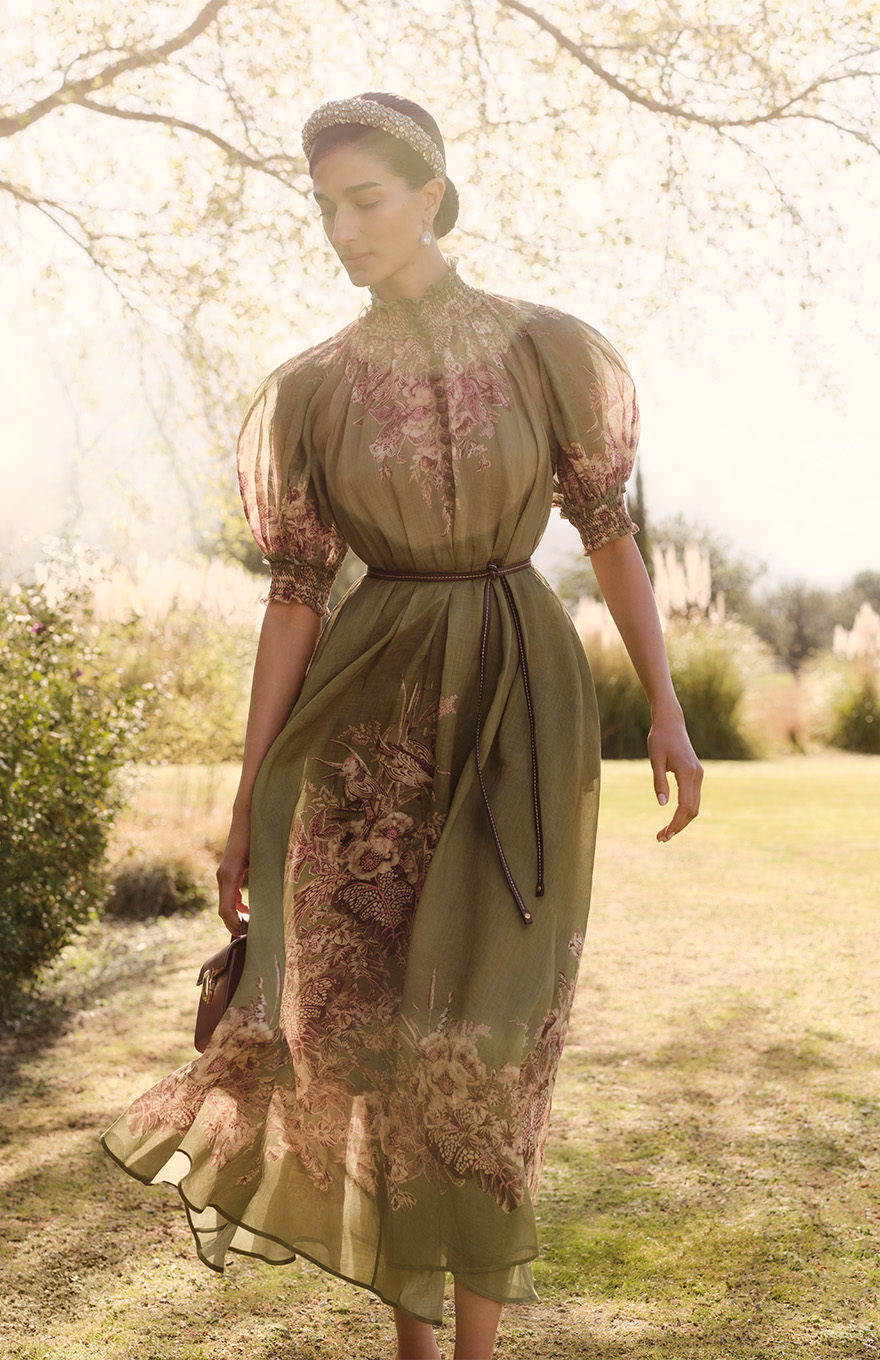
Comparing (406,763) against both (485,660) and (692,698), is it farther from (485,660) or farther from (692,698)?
(692,698)

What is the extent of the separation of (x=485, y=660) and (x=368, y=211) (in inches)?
29.8

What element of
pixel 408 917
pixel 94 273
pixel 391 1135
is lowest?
pixel 391 1135

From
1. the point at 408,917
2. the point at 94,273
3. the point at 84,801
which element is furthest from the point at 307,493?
the point at 94,273

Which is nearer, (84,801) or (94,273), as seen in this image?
(84,801)

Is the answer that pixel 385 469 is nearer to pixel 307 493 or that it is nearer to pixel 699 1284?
pixel 307 493

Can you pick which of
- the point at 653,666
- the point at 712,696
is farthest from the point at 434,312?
the point at 712,696

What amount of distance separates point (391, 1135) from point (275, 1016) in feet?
0.86

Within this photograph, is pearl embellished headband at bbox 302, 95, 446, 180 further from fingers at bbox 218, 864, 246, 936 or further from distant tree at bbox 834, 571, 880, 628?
distant tree at bbox 834, 571, 880, 628

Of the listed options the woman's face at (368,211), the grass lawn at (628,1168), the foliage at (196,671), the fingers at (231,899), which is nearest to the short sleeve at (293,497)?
the woman's face at (368,211)

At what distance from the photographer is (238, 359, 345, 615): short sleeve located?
2035 mm

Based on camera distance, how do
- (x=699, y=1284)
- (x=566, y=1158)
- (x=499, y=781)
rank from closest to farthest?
(x=499, y=781) < (x=699, y=1284) < (x=566, y=1158)

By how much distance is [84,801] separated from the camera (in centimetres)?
450

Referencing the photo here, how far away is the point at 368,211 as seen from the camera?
6.20 ft

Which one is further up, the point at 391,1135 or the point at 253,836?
the point at 253,836
